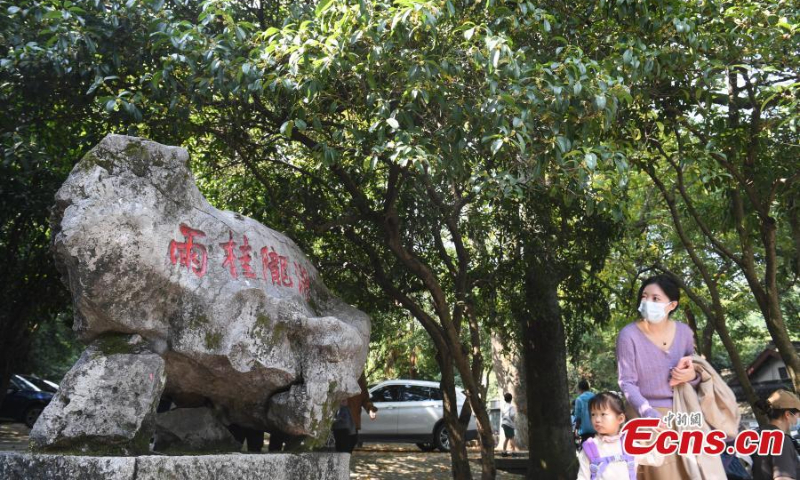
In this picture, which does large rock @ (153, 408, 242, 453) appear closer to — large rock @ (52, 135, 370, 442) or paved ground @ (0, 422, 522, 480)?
large rock @ (52, 135, 370, 442)

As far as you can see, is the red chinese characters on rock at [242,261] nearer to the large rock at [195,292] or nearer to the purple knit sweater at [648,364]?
the large rock at [195,292]

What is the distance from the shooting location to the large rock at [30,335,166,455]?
14.2 feet

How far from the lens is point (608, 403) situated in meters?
4.34

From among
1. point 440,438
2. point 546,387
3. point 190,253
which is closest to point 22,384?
point 440,438

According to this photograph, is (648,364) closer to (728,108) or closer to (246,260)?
(246,260)

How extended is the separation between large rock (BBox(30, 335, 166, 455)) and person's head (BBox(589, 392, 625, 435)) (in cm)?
273

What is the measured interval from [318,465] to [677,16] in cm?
471

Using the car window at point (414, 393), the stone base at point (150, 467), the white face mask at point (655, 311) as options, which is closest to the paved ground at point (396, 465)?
the car window at point (414, 393)

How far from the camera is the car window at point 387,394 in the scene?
1523 cm

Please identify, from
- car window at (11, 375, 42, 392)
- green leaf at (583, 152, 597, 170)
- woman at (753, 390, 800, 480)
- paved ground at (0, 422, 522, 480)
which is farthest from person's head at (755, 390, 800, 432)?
car window at (11, 375, 42, 392)

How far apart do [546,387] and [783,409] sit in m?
4.87

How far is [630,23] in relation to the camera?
6777mm

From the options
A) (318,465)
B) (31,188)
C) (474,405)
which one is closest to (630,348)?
(318,465)

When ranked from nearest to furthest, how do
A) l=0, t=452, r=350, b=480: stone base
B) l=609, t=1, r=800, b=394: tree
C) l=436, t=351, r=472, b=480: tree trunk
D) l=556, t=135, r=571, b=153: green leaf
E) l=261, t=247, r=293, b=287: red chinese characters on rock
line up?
1. l=0, t=452, r=350, b=480: stone base
2. l=261, t=247, r=293, b=287: red chinese characters on rock
3. l=556, t=135, r=571, b=153: green leaf
4. l=609, t=1, r=800, b=394: tree
5. l=436, t=351, r=472, b=480: tree trunk
